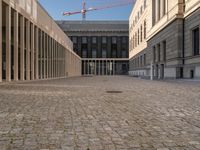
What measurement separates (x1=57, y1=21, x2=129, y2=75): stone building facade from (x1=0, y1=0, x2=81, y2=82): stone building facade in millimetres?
53401

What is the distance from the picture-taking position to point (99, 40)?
307 ft

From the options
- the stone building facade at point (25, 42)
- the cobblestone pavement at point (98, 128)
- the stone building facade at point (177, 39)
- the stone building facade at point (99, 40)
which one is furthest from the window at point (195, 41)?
the stone building facade at point (99, 40)

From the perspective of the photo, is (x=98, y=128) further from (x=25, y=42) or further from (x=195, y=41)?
(x=195, y=41)

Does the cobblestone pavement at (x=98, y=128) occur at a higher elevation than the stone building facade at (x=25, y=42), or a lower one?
lower

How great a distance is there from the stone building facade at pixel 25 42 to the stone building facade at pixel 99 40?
175ft

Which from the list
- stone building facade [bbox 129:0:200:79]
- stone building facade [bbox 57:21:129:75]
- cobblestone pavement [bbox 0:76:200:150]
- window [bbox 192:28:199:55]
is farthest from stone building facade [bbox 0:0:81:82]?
stone building facade [bbox 57:21:129:75]

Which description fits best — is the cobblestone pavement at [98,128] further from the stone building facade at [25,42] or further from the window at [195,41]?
the window at [195,41]

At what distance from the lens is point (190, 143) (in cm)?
446

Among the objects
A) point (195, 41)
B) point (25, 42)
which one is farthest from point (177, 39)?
point (25, 42)

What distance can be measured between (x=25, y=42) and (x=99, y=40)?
2717 inches

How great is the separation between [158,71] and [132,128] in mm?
34664

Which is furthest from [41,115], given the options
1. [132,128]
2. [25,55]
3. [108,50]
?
[108,50]

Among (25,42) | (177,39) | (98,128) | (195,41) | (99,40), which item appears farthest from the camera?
(99,40)

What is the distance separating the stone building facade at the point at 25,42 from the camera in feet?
65.8
